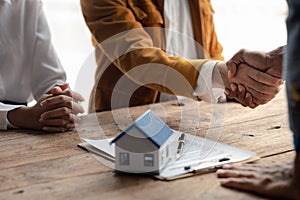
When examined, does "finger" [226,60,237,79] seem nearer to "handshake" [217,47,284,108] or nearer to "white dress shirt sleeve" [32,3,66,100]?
"handshake" [217,47,284,108]

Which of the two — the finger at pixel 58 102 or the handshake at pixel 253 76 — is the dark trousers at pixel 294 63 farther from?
the finger at pixel 58 102

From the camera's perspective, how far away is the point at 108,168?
103 cm

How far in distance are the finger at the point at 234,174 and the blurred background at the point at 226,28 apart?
1.24 meters

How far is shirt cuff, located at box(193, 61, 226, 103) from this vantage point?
56.6 inches

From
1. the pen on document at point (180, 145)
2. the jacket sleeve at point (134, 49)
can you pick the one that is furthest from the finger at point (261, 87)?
the pen on document at point (180, 145)

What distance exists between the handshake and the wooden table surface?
0.06 m

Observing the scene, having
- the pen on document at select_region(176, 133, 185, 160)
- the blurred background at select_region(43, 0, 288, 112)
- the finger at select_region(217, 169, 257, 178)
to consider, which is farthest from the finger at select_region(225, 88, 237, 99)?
the blurred background at select_region(43, 0, 288, 112)

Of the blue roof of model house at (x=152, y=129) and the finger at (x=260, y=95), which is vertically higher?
the blue roof of model house at (x=152, y=129)

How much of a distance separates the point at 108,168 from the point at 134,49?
0.58 metres

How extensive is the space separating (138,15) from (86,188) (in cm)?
82

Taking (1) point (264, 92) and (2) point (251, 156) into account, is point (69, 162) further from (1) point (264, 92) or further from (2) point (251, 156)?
(1) point (264, 92)

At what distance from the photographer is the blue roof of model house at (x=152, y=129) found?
0.95 meters

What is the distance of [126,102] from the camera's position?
5.25ft

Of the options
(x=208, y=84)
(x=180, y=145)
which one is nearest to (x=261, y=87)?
(x=208, y=84)
